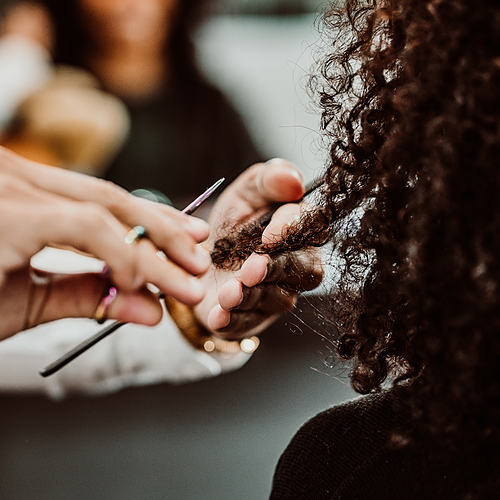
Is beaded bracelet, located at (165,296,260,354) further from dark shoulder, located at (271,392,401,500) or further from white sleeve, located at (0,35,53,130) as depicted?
white sleeve, located at (0,35,53,130)

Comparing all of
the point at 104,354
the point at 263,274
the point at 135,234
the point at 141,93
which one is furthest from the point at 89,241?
the point at 141,93

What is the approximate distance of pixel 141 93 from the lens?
1.36m

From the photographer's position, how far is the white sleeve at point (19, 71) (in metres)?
1.25

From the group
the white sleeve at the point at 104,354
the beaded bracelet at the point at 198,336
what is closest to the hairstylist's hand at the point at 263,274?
the beaded bracelet at the point at 198,336

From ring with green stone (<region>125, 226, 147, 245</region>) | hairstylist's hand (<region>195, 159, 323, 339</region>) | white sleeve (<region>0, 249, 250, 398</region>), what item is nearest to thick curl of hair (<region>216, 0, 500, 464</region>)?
hairstylist's hand (<region>195, 159, 323, 339</region>)

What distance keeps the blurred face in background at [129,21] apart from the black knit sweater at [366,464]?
1.15 metres

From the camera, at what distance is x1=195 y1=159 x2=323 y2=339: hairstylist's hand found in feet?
1.46

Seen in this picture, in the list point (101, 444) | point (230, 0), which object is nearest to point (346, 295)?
point (230, 0)

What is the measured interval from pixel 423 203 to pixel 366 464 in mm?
242

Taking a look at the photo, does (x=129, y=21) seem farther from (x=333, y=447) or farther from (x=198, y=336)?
(x=333, y=447)

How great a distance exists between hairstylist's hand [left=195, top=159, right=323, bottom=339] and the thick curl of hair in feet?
0.09

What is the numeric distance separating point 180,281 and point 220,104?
111 cm

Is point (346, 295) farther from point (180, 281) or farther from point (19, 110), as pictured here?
point (19, 110)

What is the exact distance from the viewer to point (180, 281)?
0.38m
